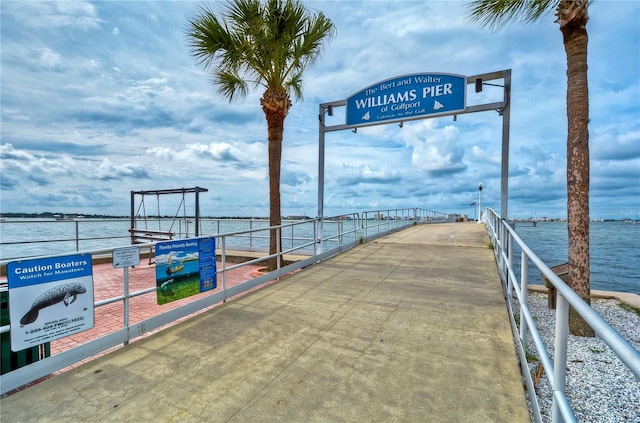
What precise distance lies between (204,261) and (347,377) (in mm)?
2748

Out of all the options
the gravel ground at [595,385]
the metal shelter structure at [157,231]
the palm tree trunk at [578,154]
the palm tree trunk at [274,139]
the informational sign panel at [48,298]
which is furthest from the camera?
the metal shelter structure at [157,231]

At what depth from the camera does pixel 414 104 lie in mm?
8836

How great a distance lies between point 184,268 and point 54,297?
1.53 meters

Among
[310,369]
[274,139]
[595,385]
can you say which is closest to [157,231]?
[274,139]

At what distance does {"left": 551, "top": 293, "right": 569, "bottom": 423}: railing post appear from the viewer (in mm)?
1688

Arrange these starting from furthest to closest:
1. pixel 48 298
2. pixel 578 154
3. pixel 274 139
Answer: pixel 274 139, pixel 578 154, pixel 48 298

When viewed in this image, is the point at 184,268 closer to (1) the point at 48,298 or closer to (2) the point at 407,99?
(1) the point at 48,298

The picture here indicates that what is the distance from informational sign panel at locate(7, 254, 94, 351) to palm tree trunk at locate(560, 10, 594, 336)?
7.32 metres

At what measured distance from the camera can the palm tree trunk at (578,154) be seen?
19.4ft

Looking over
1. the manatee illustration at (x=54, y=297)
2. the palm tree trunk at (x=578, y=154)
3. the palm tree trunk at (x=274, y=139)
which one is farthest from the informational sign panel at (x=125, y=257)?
the palm tree trunk at (x=578, y=154)

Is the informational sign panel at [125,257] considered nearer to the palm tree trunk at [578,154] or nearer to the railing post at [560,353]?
the railing post at [560,353]

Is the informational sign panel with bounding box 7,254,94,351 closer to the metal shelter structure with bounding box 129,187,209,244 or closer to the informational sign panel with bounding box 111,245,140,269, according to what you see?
A: the informational sign panel with bounding box 111,245,140,269

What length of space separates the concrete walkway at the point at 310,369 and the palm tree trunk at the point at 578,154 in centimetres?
235

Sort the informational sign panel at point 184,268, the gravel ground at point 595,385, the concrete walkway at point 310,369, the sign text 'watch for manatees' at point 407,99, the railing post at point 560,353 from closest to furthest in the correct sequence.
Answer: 1. the railing post at point 560,353
2. the concrete walkway at point 310,369
3. the gravel ground at point 595,385
4. the informational sign panel at point 184,268
5. the sign text 'watch for manatees' at point 407,99
